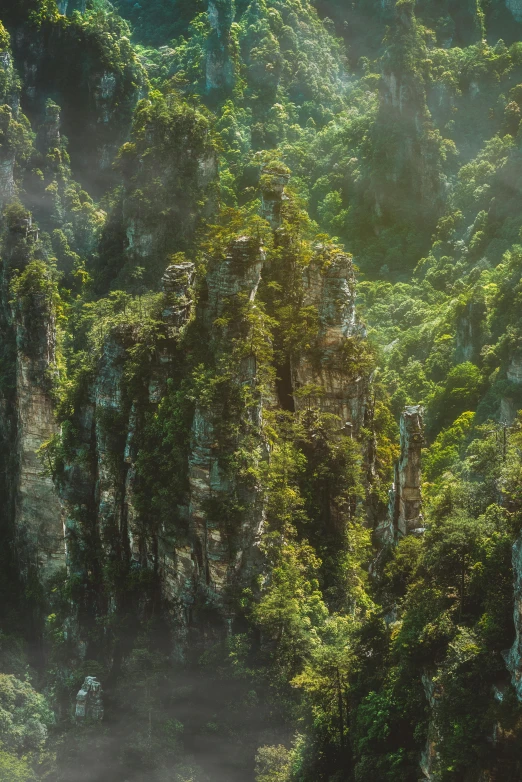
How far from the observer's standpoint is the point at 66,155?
83.3 meters

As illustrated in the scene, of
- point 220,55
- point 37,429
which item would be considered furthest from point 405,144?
point 37,429

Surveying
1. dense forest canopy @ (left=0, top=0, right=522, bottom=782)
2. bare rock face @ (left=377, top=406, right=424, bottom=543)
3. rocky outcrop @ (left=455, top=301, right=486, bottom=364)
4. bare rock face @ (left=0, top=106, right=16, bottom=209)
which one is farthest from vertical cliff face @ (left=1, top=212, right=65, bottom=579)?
bare rock face @ (left=377, top=406, right=424, bottom=543)

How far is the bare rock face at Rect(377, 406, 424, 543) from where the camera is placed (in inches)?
1406

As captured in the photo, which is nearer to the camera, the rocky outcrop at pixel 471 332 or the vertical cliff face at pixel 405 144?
the rocky outcrop at pixel 471 332

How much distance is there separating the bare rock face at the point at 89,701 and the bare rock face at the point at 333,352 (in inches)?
530

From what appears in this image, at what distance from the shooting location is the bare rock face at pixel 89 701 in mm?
40375

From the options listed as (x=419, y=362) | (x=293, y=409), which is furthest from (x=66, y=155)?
(x=293, y=409)

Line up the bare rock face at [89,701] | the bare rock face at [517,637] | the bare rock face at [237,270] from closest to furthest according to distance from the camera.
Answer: the bare rock face at [517,637] → the bare rock face at [237,270] → the bare rock face at [89,701]

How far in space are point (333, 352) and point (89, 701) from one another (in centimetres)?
1665

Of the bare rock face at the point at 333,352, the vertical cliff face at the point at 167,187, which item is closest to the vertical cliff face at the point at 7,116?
the vertical cliff face at the point at 167,187

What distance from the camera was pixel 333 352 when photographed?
42562 mm

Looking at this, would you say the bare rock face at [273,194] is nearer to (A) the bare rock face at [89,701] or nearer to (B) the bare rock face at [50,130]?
(A) the bare rock face at [89,701]

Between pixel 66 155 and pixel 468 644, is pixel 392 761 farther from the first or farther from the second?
pixel 66 155

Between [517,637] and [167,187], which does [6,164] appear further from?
[517,637]
